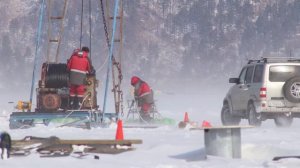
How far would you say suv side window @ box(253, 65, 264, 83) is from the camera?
20.5m

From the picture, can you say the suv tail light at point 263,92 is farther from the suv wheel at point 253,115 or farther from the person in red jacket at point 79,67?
the person in red jacket at point 79,67

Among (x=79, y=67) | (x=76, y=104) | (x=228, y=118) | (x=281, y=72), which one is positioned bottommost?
(x=228, y=118)

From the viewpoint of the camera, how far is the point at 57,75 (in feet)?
71.7

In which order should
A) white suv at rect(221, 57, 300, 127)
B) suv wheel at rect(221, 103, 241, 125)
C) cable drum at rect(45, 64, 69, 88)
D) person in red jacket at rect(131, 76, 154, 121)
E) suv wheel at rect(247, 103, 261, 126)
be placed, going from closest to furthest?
white suv at rect(221, 57, 300, 127)
suv wheel at rect(247, 103, 261, 126)
cable drum at rect(45, 64, 69, 88)
suv wheel at rect(221, 103, 241, 125)
person in red jacket at rect(131, 76, 154, 121)

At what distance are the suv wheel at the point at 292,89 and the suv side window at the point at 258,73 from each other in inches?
32.2

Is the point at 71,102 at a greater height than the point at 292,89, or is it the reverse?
the point at 292,89

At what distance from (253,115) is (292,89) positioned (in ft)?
4.81

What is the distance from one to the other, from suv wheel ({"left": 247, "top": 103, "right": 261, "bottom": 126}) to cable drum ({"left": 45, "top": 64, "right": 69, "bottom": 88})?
522 cm

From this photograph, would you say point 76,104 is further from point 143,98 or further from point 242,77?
point 242,77

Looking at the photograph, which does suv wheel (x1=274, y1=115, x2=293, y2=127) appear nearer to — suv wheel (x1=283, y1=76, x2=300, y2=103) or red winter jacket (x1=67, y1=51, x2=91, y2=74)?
suv wheel (x1=283, y1=76, x2=300, y2=103)

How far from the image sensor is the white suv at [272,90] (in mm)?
20156

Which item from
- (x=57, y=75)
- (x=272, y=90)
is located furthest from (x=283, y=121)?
(x=57, y=75)

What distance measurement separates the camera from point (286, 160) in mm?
10633

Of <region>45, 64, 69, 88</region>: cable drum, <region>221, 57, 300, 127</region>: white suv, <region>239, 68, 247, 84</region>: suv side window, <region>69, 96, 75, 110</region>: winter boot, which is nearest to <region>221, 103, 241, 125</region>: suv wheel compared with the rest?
<region>239, 68, 247, 84</region>: suv side window
